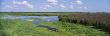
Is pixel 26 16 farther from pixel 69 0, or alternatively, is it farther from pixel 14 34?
pixel 69 0

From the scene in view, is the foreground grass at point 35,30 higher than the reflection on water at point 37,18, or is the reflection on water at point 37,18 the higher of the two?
the reflection on water at point 37,18

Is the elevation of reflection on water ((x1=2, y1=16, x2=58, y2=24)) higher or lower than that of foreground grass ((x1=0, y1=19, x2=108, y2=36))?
higher

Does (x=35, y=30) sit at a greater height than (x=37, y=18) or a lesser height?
lesser

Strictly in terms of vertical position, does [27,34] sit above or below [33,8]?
below

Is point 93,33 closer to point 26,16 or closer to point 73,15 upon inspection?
point 73,15

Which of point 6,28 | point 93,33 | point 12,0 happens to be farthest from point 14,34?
point 93,33

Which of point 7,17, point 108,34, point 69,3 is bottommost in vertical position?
point 108,34
